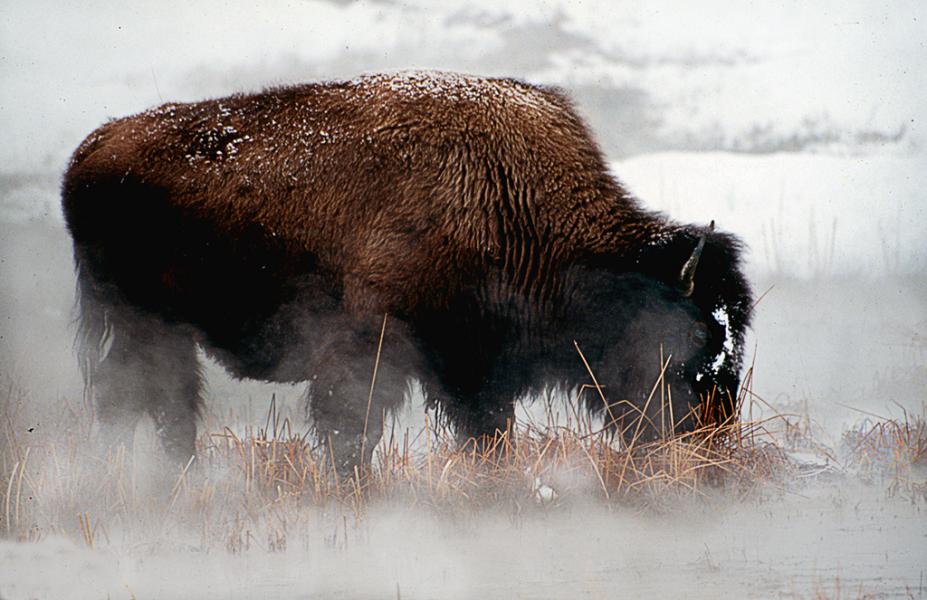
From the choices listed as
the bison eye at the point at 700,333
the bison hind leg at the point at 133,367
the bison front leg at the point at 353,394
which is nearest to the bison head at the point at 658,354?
the bison eye at the point at 700,333

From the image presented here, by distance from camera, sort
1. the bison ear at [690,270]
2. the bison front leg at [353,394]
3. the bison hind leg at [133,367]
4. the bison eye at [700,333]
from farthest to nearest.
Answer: the bison hind leg at [133,367] < the bison front leg at [353,394] < the bison eye at [700,333] < the bison ear at [690,270]

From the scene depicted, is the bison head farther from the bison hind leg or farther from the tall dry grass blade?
the bison hind leg

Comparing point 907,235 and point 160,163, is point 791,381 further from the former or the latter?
point 160,163

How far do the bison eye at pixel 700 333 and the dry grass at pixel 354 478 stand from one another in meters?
0.27

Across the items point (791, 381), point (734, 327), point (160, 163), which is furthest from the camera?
point (160, 163)

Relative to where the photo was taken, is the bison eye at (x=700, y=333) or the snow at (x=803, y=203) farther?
the snow at (x=803, y=203)

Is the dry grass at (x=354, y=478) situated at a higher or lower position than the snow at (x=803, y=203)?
lower

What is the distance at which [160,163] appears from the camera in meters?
3.35

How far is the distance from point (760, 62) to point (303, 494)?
2003 millimetres

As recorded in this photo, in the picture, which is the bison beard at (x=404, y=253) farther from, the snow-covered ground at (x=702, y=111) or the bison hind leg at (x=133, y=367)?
the snow-covered ground at (x=702, y=111)

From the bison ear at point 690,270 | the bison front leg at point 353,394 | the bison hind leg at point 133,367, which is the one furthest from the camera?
the bison hind leg at point 133,367

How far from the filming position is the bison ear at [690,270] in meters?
2.79

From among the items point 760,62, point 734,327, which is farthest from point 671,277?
point 760,62

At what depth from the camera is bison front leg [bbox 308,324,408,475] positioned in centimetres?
303
